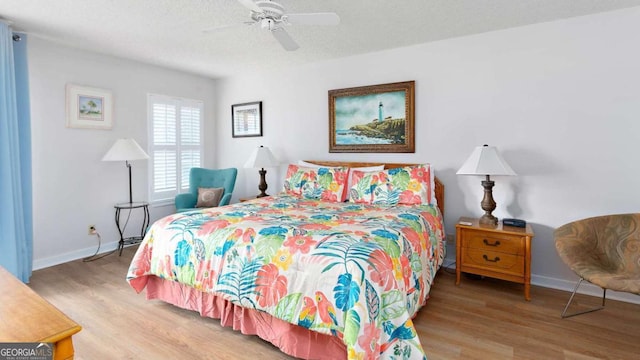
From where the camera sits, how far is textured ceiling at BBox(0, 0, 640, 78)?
262 cm

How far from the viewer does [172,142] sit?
475cm

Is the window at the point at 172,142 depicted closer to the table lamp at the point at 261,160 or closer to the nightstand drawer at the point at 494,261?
the table lamp at the point at 261,160

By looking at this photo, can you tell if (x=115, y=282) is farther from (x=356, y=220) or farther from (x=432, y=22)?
(x=432, y=22)

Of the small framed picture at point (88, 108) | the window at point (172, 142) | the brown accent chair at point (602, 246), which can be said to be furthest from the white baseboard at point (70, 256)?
the brown accent chair at point (602, 246)

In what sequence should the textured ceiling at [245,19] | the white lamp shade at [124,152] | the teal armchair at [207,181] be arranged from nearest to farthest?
the textured ceiling at [245,19] < the white lamp shade at [124,152] < the teal armchair at [207,181]

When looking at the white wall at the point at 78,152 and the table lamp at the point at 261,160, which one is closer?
the white wall at the point at 78,152

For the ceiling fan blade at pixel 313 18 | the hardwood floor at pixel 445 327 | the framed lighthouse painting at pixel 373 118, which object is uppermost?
the ceiling fan blade at pixel 313 18

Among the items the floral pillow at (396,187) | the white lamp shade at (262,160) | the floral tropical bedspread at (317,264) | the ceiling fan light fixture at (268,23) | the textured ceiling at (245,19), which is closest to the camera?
the floral tropical bedspread at (317,264)

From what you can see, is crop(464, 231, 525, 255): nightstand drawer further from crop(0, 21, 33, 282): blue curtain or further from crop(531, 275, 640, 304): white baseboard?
crop(0, 21, 33, 282): blue curtain

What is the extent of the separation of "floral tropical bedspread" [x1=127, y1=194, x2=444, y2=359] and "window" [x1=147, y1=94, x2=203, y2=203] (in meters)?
2.23

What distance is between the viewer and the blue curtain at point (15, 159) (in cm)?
294

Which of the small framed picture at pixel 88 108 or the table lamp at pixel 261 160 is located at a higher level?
the small framed picture at pixel 88 108

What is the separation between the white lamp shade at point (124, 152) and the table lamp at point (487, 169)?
362cm

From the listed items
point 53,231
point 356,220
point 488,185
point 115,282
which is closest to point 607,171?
point 488,185
